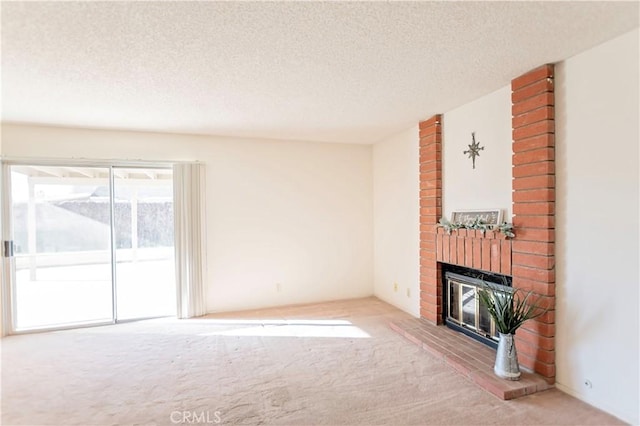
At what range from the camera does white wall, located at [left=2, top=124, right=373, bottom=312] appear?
14.4 ft

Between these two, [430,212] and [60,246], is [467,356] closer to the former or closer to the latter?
[430,212]

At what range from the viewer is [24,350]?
3.40 m

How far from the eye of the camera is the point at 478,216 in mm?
3281

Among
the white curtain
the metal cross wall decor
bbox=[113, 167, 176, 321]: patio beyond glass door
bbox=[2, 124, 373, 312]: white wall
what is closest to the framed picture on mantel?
the metal cross wall decor

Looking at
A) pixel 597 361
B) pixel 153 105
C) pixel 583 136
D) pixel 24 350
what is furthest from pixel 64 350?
pixel 583 136

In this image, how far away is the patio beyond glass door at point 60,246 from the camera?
4.01 m

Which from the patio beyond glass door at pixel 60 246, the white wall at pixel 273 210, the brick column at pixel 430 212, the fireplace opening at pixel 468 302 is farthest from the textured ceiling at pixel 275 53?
the fireplace opening at pixel 468 302

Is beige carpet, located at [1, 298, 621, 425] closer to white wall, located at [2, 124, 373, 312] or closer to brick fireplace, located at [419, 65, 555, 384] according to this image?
brick fireplace, located at [419, 65, 555, 384]

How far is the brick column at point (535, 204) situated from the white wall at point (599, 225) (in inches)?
2.2

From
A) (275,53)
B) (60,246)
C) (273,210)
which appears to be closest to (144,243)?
(60,246)

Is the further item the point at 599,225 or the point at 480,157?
the point at 480,157

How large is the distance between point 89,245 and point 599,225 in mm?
5237

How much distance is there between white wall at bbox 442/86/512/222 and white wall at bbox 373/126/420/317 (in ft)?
1.80

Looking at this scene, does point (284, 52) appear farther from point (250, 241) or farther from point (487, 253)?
point (250, 241)
